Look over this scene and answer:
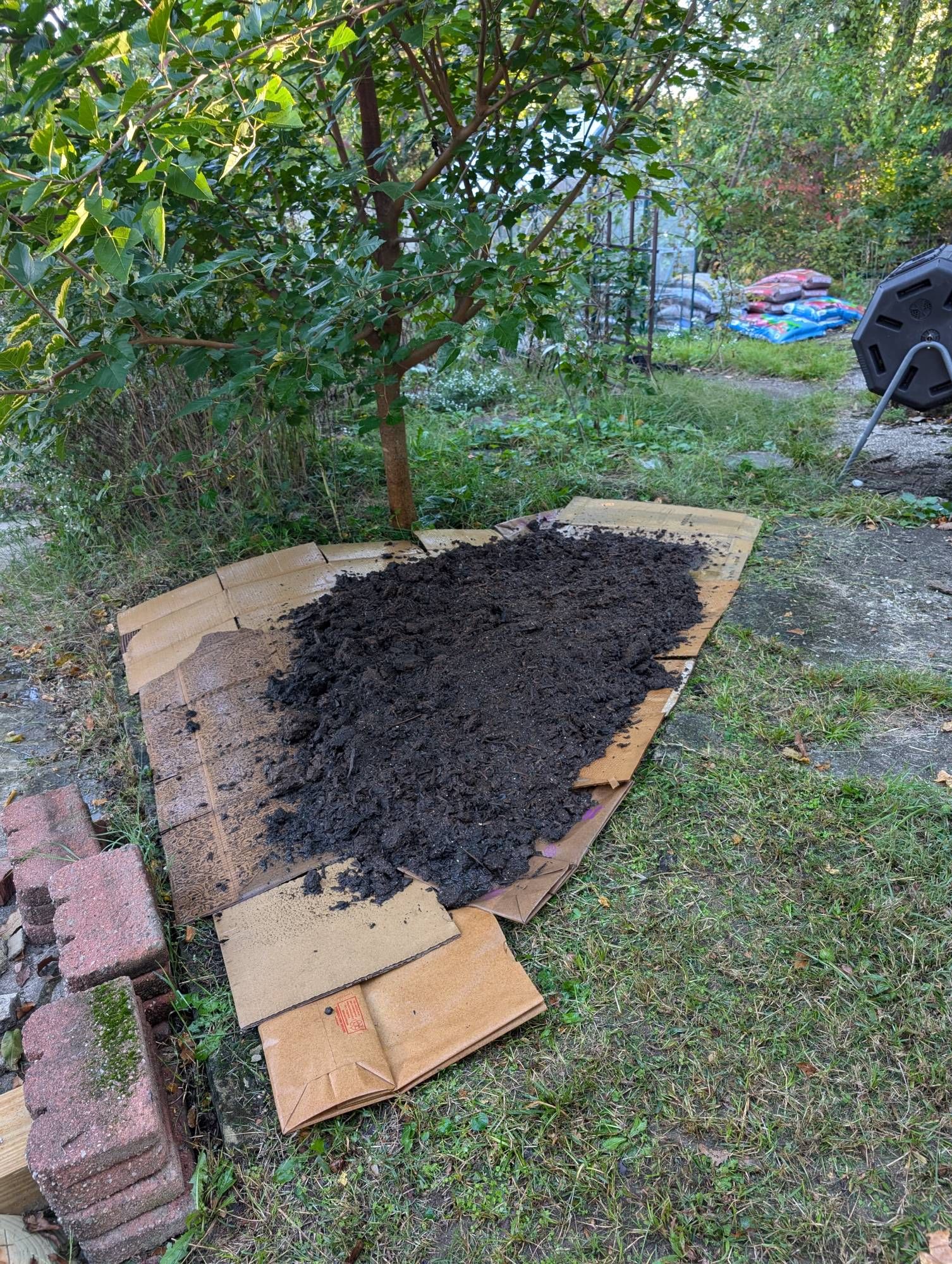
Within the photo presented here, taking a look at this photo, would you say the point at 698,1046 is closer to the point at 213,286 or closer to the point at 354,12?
the point at 354,12

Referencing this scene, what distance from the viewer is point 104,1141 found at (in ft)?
4.33

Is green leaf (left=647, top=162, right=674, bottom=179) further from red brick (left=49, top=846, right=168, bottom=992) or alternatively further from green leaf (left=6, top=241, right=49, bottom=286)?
red brick (left=49, top=846, right=168, bottom=992)

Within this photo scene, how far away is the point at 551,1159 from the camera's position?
1395mm

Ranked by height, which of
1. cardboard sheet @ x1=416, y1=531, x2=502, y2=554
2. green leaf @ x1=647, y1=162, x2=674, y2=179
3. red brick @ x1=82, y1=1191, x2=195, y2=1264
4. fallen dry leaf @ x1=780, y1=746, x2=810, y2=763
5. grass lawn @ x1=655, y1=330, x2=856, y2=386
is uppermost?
green leaf @ x1=647, y1=162, x2=674, y2=179

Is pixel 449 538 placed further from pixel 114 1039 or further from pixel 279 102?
pixel 114 1039

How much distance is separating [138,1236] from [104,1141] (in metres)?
0.18

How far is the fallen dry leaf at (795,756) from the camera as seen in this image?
2.24 m

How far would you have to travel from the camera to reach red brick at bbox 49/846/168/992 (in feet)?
5.38

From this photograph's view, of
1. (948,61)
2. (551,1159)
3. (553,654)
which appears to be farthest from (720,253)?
(551,1159)

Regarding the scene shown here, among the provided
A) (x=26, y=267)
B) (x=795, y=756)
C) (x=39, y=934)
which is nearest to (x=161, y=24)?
(x=26, y=267)

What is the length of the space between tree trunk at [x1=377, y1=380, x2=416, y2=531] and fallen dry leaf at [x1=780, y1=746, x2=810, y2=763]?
1.94 m

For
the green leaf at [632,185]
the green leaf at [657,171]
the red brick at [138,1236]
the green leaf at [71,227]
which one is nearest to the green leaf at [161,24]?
the green leaf at [71,227]

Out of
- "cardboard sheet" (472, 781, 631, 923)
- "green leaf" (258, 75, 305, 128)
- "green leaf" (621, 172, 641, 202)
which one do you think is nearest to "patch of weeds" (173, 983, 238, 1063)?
"cardboard sheet" (472, 781, 631, 923)

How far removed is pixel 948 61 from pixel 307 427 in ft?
22.7
